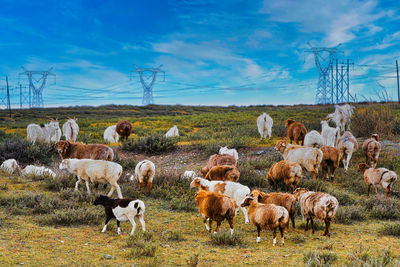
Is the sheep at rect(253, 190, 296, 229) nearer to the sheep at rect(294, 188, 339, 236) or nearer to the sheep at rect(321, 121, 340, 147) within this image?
the sheep at rect(294, 188, 339, 236)

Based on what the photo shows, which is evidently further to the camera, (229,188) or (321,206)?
(229,188)

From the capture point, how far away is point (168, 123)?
37938 mm

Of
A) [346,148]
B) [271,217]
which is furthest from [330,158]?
[271,217]

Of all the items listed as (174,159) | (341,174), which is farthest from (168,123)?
(341,174)

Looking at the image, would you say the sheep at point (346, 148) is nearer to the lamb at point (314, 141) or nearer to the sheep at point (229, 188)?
the lamb at point (314, 141)

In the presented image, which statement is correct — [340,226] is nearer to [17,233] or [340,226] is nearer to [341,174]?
[341,174]

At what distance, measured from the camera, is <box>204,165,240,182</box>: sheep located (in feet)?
29.6

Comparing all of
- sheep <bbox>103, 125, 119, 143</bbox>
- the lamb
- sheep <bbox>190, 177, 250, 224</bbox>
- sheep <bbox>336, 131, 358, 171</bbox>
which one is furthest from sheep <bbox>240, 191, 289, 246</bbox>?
sheep <bbox>103, 125, 119, 143</bbox>

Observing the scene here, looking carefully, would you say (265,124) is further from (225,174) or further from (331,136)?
(225,174)

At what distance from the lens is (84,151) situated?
35.1 feet

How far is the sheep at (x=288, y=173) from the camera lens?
9133 mm

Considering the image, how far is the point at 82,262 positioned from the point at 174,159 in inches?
412

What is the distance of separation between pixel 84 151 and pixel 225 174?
4444 millimetres

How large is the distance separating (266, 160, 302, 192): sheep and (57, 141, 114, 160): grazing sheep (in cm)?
467
